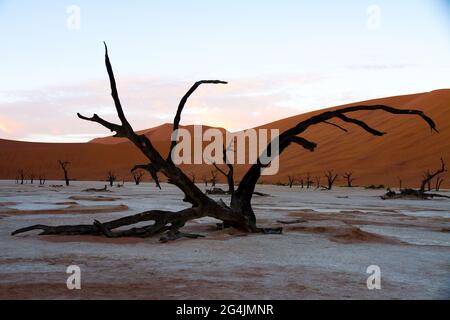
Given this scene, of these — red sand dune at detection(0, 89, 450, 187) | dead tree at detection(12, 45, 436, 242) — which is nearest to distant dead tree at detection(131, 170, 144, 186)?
red sand dune at detection(0, 89, 450, 187)

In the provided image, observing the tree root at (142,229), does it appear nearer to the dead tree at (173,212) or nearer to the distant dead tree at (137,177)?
the dead tree at (173,212)

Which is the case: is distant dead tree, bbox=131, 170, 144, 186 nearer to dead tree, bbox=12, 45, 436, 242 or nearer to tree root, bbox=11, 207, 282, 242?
dead tree, bbox=12, 45, 436, 242

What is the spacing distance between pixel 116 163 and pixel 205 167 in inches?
738

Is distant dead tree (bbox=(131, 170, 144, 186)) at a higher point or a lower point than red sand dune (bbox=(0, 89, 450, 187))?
lower

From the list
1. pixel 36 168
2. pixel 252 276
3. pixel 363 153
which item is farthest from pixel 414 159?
pixel 36 168

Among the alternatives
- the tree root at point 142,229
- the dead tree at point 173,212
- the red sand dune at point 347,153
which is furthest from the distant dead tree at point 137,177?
the tree root at point 142,229

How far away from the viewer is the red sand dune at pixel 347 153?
54156 millimetres

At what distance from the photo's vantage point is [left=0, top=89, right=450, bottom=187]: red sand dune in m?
54.2

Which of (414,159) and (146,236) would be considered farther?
(414,159)

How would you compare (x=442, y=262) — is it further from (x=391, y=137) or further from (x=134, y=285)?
(x=391, y=137)

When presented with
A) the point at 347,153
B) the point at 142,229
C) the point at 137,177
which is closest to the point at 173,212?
the point at 142,229

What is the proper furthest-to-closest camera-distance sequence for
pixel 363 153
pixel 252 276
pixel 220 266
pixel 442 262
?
pixel 363 153, pixel 442 262, pixel 220 266, pixel 252 276

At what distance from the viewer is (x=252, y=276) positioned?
213 inches

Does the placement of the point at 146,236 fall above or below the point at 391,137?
below
